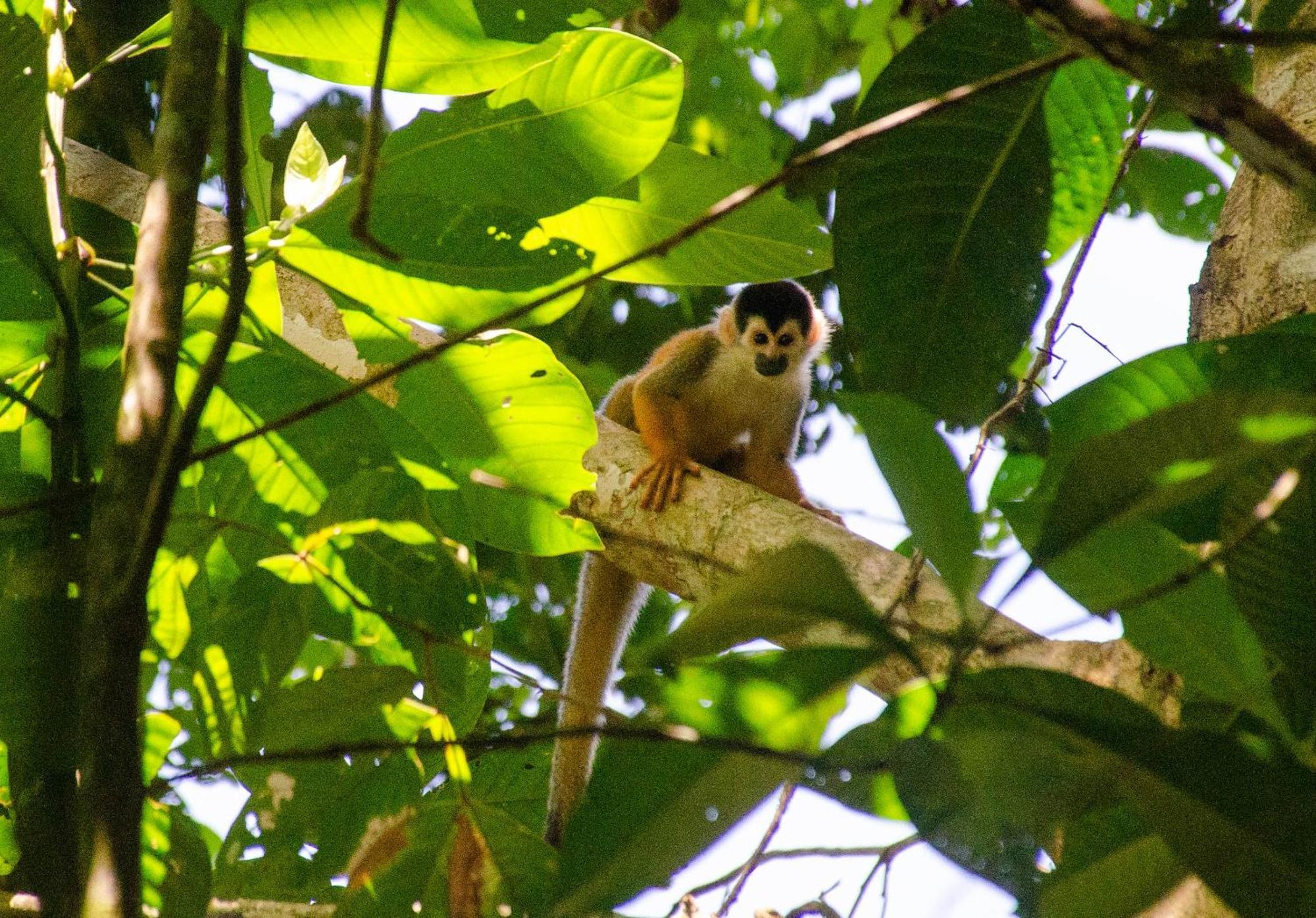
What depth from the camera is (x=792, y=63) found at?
462cm

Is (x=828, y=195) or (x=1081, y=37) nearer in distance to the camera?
(x=1081, y=37)

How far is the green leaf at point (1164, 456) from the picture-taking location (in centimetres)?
78

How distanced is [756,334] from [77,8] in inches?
91.2

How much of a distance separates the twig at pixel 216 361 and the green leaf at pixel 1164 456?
75cm

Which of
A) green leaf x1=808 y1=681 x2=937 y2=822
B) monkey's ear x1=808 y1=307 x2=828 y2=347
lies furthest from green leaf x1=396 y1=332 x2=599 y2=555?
monkey's ear x1=808 y1=307 x2=828 y2=347

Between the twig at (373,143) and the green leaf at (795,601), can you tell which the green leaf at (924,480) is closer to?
the green leaf at (795,601)

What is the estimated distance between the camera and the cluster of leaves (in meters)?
0.84

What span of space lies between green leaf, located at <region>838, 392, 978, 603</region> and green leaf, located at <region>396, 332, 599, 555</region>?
1046mm

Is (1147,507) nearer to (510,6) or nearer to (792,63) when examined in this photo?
(510,6)

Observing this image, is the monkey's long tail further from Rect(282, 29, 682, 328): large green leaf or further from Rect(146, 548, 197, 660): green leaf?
Rect(282, 29, 682, 328): large green leaf

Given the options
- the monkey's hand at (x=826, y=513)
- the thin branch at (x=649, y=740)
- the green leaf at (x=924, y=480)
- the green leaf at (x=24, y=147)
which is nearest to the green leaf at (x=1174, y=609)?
the green leaf at (x=924, y=480)

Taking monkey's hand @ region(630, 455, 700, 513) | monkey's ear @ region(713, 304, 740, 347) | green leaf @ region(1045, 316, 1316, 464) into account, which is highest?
monkey's ear @ region(713, 304, 740, 347)

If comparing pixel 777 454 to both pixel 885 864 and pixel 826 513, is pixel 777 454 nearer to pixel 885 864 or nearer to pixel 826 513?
pixel 826 513

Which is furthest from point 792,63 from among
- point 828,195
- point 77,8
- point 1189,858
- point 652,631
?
point 1189,858
